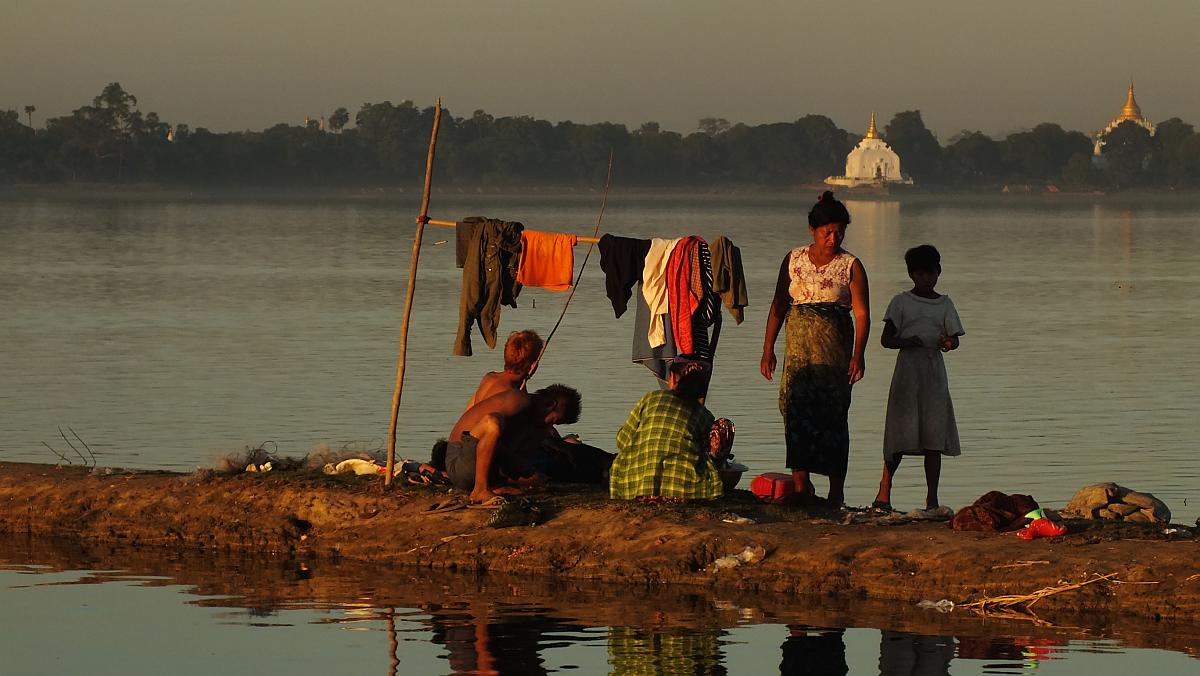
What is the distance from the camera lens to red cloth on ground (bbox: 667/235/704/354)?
460 inches

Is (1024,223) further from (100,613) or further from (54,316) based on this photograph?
(100,613)

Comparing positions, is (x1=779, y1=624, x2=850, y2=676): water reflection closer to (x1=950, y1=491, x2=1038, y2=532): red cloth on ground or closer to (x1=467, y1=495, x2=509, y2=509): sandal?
(x1=950, y1=491, x2=1038, y2=532): red cloth on ground

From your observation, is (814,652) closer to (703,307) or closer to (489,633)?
(489,633)

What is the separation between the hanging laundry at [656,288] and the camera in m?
11.8

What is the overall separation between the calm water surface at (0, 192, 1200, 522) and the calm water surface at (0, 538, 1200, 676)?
4.58 metres

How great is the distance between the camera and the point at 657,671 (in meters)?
8.80

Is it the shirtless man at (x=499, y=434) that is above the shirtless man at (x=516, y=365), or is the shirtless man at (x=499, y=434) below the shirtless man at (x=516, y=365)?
below

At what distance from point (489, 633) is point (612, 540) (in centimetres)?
131

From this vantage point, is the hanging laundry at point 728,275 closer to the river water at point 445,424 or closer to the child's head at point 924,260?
the child's head at point 924,260

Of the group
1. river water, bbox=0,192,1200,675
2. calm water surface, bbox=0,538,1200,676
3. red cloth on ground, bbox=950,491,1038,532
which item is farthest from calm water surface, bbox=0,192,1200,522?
calm water surface, bbox=0,538,1200,676

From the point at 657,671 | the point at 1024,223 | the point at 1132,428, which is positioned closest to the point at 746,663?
the point at 657,671

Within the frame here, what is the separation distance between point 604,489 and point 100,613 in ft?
9.62

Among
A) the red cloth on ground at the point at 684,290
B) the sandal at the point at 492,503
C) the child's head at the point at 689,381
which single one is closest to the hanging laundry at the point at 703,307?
the red cloth on ground at the point at 684,290

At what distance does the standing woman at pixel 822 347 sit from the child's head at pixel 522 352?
1.24m
